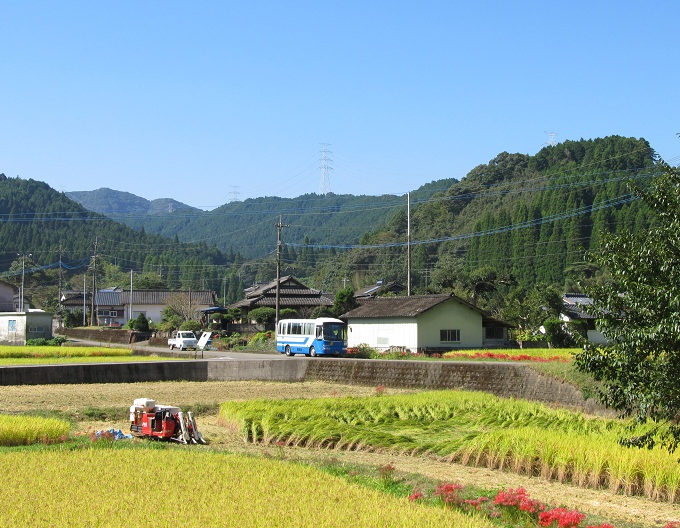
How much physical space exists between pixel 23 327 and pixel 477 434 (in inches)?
1618

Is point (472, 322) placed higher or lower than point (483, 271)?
lower

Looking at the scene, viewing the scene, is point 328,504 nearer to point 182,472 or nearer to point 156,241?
point 182,472

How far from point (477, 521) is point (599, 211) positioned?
273 feet

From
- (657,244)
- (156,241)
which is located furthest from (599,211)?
(156,241)

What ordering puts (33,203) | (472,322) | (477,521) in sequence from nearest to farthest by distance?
1. (477,521)
2. (472,322)
3. (33,203)

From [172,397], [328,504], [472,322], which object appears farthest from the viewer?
[472,322]

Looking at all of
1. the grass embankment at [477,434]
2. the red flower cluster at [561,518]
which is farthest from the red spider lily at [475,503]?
the grass embankment at [477,434]

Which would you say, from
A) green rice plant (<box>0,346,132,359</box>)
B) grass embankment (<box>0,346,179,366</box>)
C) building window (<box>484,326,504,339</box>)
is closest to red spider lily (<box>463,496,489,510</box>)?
grass embankment (<box>0,346,179,366</box>)

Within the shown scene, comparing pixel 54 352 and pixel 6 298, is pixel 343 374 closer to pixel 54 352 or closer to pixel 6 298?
pixel 54 352

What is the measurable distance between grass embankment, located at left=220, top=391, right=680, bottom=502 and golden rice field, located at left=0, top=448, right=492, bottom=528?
3246mm

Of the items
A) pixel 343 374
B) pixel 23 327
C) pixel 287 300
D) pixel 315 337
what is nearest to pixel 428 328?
pixel 315 337

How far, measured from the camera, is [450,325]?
43875 mm

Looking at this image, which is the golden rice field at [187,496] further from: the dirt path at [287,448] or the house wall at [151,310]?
the house wall at [151,310]

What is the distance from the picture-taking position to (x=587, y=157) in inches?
4343
